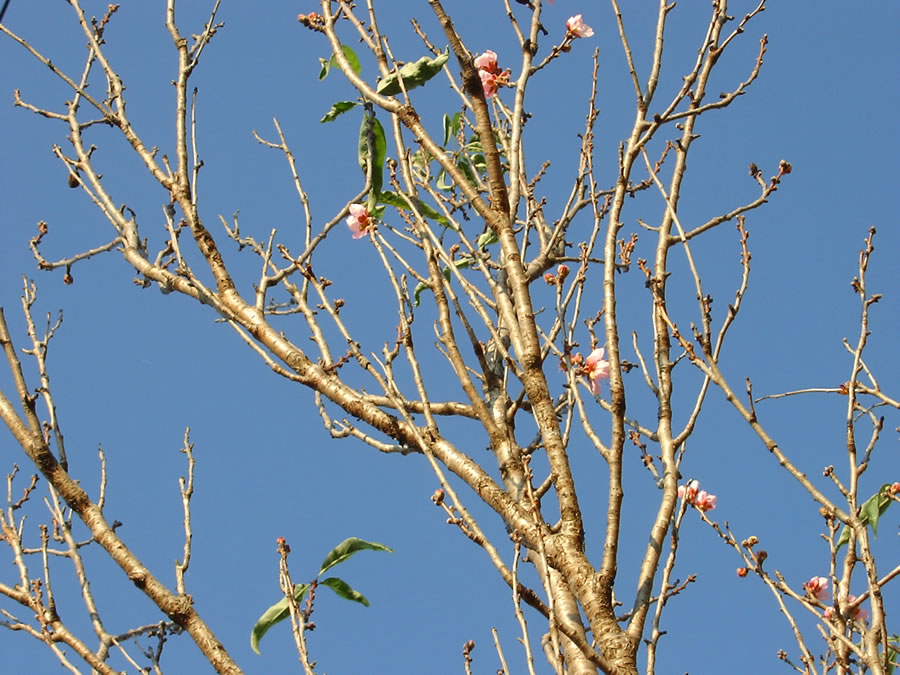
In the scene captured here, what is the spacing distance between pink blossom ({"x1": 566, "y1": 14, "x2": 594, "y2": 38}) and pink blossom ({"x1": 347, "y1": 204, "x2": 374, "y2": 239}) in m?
1.17

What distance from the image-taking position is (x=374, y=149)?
9.18 ft

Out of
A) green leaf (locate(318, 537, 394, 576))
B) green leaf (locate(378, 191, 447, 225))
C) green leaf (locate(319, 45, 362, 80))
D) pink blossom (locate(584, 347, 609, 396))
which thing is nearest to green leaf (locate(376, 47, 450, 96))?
green leaf (locate(319, 45, 362, 80))

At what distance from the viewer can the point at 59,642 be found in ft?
7.00

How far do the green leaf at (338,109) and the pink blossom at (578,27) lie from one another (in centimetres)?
110

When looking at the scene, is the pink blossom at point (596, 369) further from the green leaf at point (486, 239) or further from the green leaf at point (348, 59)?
the green leaf at point (348, 59)

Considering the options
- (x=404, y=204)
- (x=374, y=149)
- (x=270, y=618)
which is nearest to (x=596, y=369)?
(x=404, y=204)

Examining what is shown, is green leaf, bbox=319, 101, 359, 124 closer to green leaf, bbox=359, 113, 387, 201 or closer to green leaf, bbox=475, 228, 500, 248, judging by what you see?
green leaf, bbox=359, 113, 387, 201

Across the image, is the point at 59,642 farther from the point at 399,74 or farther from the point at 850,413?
the point at 850,413

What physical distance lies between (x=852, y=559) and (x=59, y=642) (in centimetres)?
195

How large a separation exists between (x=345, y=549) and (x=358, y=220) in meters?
1.31

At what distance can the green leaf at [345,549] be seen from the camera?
212cm

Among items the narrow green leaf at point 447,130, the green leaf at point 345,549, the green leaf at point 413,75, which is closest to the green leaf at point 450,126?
the narrow green leaf at point 447,130

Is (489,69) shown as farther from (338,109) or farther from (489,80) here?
(338,109)

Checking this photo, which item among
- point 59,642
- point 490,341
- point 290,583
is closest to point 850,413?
point 490,341
